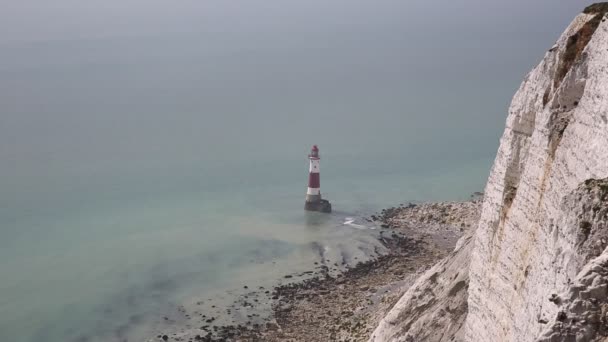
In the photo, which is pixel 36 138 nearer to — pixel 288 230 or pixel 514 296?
pixel 288 230

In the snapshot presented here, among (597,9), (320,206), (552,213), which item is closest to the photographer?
(552,213)

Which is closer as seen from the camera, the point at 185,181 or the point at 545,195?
the point at 545,195

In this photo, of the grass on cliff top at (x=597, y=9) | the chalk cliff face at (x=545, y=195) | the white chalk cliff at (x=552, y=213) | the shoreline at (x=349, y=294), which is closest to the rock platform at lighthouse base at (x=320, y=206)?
the shoreline at (x=349, y=294)

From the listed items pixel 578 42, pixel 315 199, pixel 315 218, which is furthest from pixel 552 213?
pixel 315 199

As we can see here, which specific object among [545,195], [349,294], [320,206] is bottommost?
[349,294]

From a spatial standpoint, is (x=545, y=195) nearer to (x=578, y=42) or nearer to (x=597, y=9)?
(x=578, y=42)

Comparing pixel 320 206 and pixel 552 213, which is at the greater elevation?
pixel 552 213

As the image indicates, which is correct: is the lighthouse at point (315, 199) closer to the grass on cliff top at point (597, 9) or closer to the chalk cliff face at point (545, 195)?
the chalk cliff face at point (545, 195)

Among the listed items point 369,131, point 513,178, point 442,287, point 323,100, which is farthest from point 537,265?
point 323,100
